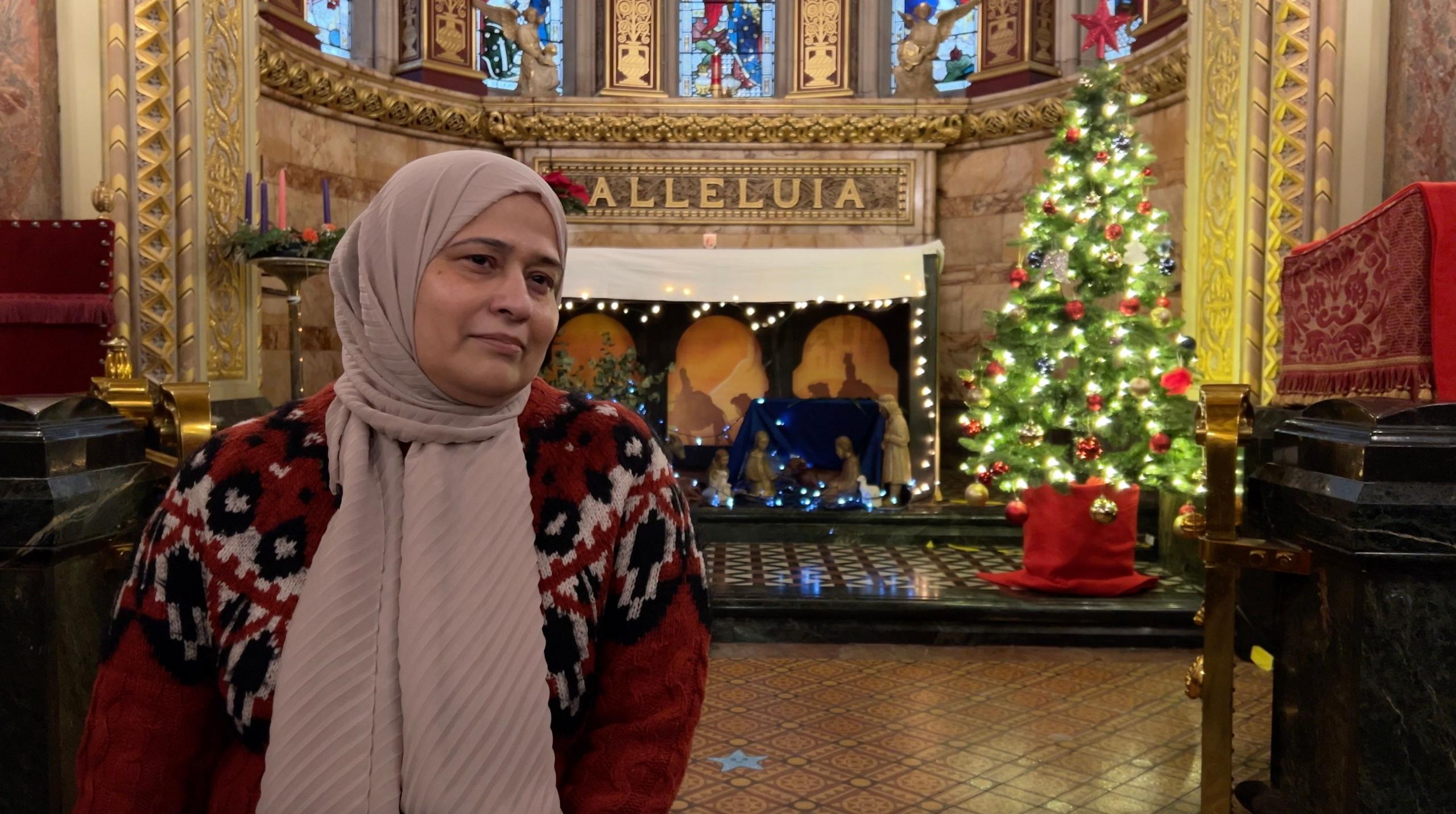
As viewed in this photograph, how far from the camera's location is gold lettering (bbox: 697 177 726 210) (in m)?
9.33

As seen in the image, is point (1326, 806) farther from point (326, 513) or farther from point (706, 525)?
point (706, 525)

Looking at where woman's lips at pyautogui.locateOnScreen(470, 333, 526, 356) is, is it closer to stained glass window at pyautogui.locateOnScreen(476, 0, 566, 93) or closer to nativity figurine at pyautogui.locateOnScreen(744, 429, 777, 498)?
nativity figurine at pyautogui.locateOnScreen(744, 429, 777, 498)

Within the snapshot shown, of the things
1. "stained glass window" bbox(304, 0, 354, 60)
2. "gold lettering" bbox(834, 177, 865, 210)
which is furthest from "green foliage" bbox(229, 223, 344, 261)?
"gold lettering" bbox(834, 177, 865, 210)

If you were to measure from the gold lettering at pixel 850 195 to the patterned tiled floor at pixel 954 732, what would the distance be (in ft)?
17.2

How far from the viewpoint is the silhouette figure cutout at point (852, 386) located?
819 cm

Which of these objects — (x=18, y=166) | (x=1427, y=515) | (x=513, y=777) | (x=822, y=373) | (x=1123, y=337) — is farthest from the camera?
(x=822, y=373)

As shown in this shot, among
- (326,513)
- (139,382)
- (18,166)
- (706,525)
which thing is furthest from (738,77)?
(326,513)

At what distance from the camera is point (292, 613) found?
1329 mm

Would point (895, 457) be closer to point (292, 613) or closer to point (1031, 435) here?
point (1031, 435)

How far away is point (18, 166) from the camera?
453 cm

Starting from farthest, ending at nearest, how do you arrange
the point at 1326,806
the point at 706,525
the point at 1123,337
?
the point at 706,525, the point at 1123,337, the point at 1326,806

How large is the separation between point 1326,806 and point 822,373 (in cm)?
602

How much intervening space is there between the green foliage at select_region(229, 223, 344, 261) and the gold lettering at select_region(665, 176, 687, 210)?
444cm

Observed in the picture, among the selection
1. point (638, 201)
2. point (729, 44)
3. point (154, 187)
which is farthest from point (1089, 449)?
point (729, 44)
